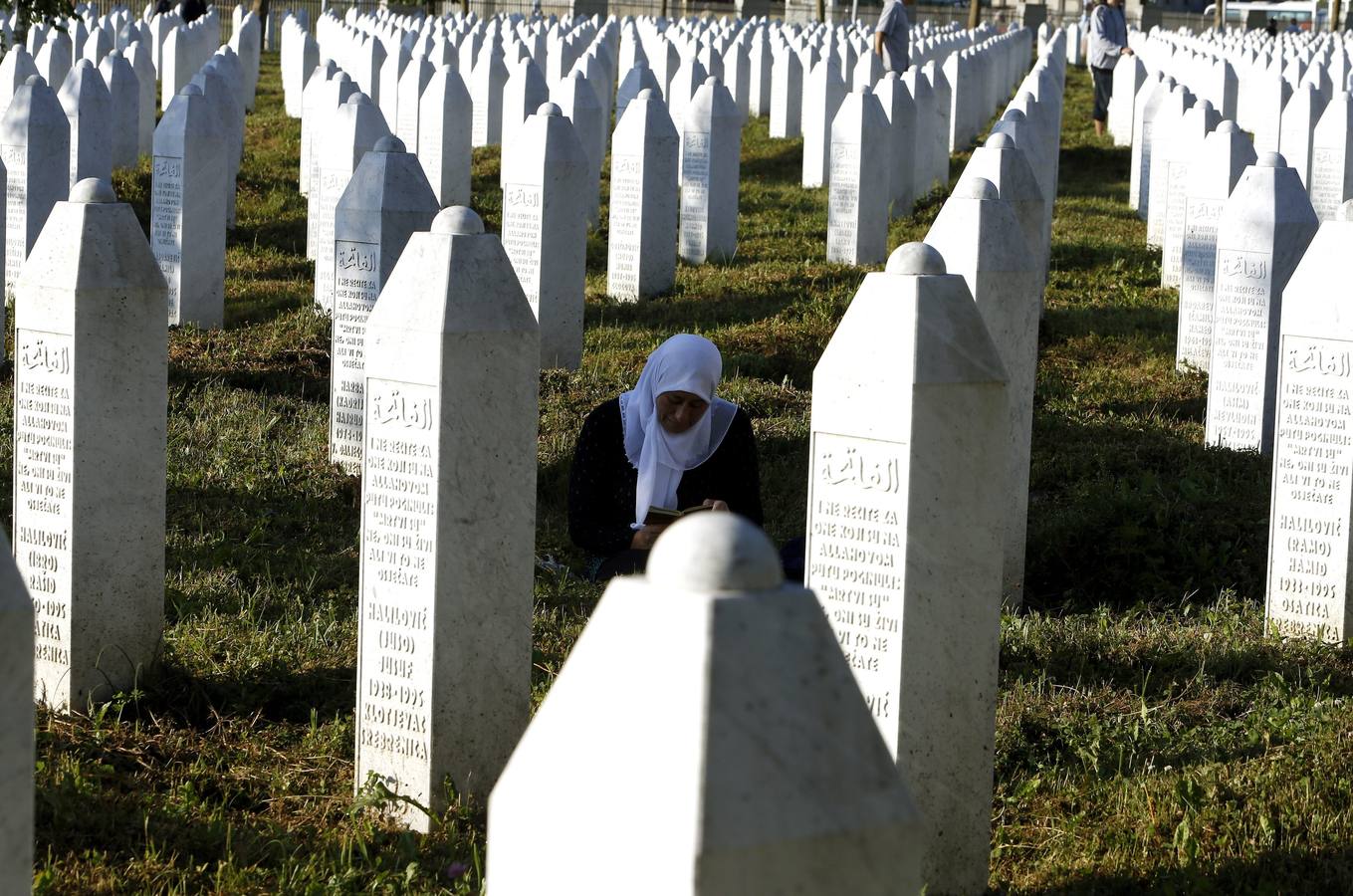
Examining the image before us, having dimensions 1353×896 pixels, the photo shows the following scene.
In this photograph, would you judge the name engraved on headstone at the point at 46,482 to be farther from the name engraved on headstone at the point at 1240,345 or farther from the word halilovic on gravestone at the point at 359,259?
the name engraved on headstone at the point at 1240,345

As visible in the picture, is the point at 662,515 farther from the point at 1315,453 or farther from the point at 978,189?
the point at 1315,453

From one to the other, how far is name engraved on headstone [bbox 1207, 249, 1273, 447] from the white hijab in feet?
11.0

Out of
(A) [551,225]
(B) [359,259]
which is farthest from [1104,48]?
(B) [359,259]

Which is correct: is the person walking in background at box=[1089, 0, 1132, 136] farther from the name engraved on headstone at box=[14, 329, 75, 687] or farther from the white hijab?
the name engraved on headstone at box=[14, 329, 75, 687]

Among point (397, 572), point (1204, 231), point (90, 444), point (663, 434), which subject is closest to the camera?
point (397, 572)

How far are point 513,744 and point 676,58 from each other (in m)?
19.5

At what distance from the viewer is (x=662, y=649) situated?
7.06 feet

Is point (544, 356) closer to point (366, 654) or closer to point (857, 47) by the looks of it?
point (366, 654)

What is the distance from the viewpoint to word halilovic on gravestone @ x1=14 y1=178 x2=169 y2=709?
5.28 metres

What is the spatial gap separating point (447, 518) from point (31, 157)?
271 inches

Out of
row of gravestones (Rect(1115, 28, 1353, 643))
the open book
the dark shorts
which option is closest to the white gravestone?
row of gravestones (Rect(1115, 28, 1353, 643))

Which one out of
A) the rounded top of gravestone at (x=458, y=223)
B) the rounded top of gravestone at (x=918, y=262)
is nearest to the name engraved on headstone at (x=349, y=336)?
the rounded top of gravestone at (x=458, y=223)

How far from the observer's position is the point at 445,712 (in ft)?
15.5

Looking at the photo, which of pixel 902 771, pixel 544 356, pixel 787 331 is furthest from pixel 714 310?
pixel 902 771
